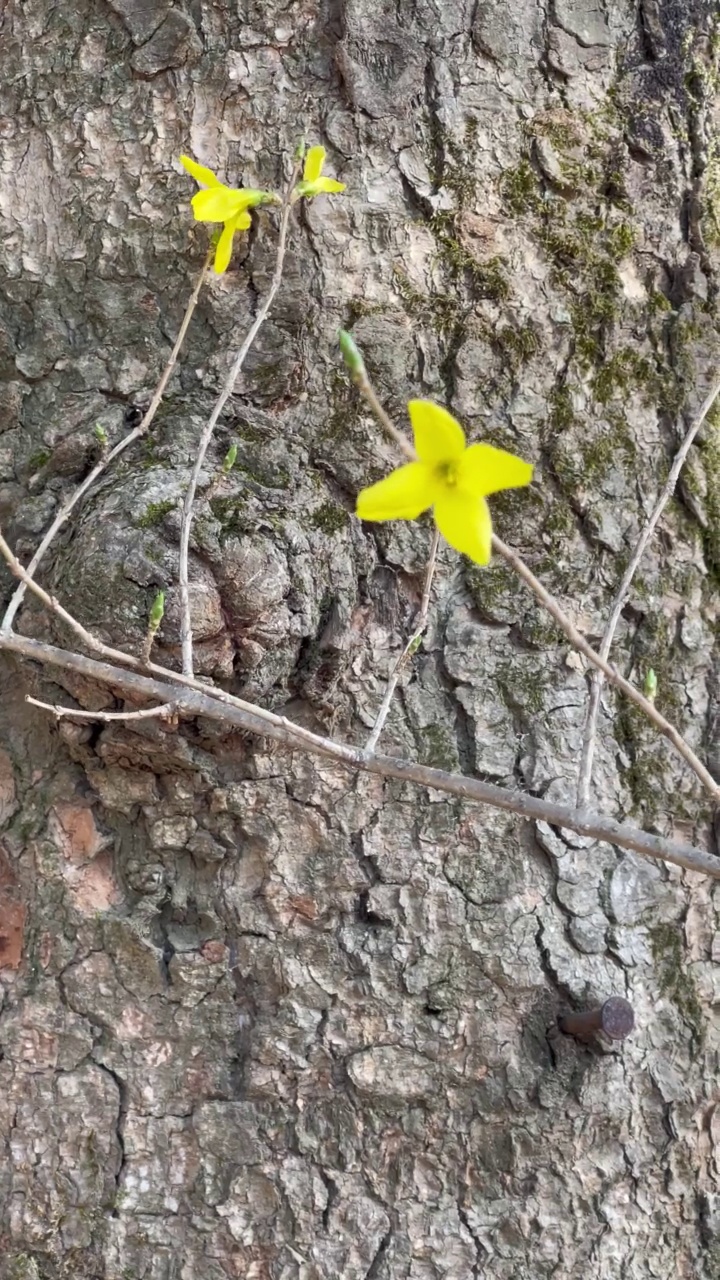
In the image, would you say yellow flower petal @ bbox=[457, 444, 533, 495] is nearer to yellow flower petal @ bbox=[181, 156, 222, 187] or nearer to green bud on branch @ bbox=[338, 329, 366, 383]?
green bud on branch @ bbox=[338, 329, 366, 383]

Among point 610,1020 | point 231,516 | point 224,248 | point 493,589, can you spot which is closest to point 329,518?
point 231,516

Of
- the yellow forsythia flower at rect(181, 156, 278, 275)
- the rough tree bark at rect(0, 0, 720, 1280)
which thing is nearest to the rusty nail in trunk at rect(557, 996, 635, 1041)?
the rough tree bark at rect(0, 0, 720, 1280)

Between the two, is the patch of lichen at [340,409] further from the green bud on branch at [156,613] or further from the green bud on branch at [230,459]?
the green bud on branch at [156,613]

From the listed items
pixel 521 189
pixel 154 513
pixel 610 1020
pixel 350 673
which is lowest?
pixel 610 1020

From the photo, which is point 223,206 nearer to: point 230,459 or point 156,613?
point 230,459

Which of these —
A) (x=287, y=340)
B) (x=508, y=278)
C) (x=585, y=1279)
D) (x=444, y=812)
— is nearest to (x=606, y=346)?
(x=508, y=278)

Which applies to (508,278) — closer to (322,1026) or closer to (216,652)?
(216,652)
